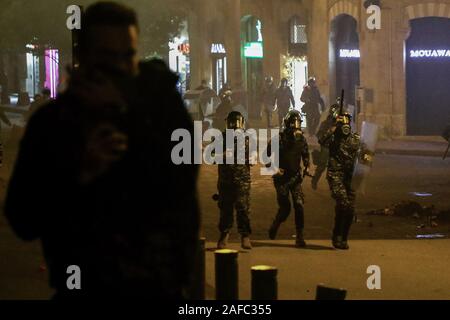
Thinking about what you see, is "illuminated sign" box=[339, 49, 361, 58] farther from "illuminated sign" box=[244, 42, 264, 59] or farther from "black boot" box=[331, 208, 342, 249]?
"black boot" box=[331, 208, 342, 249]

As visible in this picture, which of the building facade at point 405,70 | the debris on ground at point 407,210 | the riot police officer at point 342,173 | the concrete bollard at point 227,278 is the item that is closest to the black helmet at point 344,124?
the riot police officer at point 342,173

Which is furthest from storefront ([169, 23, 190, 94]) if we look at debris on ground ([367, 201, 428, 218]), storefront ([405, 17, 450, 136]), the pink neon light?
debris on ground ([367, 201, 428, 218])

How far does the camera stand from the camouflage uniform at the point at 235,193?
12695 mm

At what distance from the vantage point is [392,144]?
29547mm

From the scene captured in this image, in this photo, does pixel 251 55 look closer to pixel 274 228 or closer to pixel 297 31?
pixel 297 31

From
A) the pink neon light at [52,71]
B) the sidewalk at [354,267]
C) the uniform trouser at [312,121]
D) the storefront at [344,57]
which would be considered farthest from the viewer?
the pink neon light at [52,71]

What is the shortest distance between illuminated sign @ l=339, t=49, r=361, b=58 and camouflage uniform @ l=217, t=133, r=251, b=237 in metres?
24.1

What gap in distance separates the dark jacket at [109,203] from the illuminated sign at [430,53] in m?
29.7

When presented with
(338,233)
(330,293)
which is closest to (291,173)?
(338,233)

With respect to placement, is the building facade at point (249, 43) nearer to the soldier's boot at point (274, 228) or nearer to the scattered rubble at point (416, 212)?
the scattered rubble at point (416, 212)
